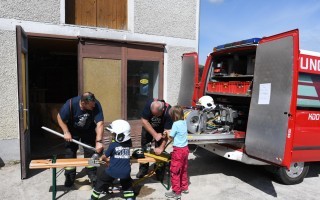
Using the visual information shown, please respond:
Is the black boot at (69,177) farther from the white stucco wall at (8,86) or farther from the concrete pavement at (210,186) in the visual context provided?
the white stucco wall at (8,86)

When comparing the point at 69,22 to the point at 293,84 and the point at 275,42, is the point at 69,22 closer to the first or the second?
the point at 275,42

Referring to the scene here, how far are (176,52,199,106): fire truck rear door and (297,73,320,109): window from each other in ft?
7.04

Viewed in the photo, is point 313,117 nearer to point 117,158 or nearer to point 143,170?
point 143,170

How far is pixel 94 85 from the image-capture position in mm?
6465

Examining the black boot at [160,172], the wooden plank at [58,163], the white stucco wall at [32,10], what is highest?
the white stucco wall at [32,10]

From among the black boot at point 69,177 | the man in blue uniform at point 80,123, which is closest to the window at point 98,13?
the man in blue uniform at point 80,123

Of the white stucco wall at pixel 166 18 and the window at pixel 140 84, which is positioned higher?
the white stucco wall at pixel 166 18

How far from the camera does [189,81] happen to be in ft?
22.1

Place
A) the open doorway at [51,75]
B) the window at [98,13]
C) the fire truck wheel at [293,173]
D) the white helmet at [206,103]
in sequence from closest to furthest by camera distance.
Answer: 1. the fire truck wheel at [293,173]
2. the white helmet at [206,103]
3. the window at [98,13]
4. the open doorway at [51,75]

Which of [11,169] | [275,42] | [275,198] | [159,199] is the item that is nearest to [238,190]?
[275,198]

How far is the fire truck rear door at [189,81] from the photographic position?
253 inches

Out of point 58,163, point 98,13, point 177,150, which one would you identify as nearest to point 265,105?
point 177,150

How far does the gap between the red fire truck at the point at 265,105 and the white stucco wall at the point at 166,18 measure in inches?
68.1

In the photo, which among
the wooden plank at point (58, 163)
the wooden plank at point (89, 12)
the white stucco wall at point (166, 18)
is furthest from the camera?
the white stucco wall at point (166, 18)
